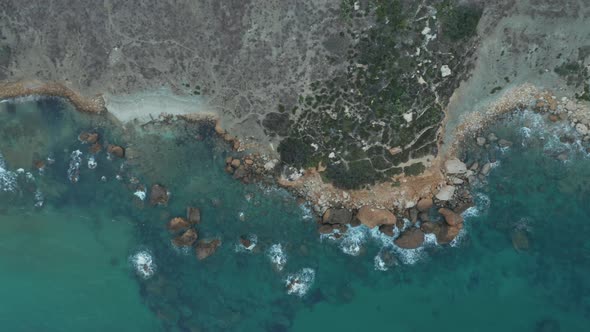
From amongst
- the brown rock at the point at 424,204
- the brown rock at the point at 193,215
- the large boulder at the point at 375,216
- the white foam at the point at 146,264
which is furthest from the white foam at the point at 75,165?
the brown rock at the point at 424,204

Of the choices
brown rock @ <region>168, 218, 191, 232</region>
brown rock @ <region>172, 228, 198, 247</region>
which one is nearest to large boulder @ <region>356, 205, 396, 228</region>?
brown rock @ <region>172, 228, 198, 247</region>

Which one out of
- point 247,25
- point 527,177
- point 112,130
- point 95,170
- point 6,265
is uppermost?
point 247,25

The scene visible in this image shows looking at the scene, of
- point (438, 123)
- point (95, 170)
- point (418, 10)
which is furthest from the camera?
point (95, 170)

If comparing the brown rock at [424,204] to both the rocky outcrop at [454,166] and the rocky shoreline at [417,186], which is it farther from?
the rocky outcrop at [454,166]

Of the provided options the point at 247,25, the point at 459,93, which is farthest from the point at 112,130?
the point at 459,93

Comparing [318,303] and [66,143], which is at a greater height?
[66,143]

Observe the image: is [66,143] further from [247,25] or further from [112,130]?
[247,25]

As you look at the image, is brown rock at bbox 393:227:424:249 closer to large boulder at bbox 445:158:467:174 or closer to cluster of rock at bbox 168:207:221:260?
large boulder at bbox 445:158:467:174
